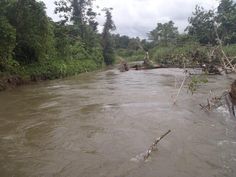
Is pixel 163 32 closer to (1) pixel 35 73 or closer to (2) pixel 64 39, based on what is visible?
(2) pixel 64 39

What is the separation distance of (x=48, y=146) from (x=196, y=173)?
306 cm

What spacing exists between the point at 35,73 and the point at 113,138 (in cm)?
1403

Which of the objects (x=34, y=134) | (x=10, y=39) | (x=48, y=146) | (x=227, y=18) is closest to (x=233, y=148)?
(x=48, y=146)

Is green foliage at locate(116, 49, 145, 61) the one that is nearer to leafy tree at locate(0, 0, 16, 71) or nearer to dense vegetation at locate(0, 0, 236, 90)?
dense vegetation at locate(0, 0, 236, 90)

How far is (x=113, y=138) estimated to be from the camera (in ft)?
23.3

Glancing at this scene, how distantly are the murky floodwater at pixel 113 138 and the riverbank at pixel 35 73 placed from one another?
16.6 feet

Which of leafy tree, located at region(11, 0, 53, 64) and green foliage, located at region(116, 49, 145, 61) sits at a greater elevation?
leafy tree, located at region(11, 0, 53, 64)

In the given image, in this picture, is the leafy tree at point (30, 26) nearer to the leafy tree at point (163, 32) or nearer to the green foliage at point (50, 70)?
the green foliage at point (50, 70)

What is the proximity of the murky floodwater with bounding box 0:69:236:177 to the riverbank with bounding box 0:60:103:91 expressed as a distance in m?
5.05

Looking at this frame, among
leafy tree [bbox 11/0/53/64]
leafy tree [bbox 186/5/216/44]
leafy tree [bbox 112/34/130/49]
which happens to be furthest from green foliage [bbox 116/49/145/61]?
leafy tree [bbox 11/0/53/64]

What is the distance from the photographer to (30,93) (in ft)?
48.7

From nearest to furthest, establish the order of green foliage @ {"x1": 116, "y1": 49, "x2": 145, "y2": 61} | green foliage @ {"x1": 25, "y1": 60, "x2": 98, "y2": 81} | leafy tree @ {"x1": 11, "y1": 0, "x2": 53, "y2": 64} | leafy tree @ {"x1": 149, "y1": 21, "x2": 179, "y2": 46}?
leafy tree @ {"x1": 11, "y1": 0, "x2": 53, "y2": 64} → green foliage @ {"x1": 25, "y1": 60, "x2": 98, "y2": 81} → green foliage @ {"x1": 116, "y1": 49, "x2": 145, "y2": 61} → leafy tree @ {"x1": 149, "y1": 21, "x2": 179, "y2": 46}

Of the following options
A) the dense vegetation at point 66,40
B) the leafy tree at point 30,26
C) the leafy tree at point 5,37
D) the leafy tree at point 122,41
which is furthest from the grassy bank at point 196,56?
the leafy tree at point 122,41

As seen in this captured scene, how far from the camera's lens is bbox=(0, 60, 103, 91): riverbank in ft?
55.3
